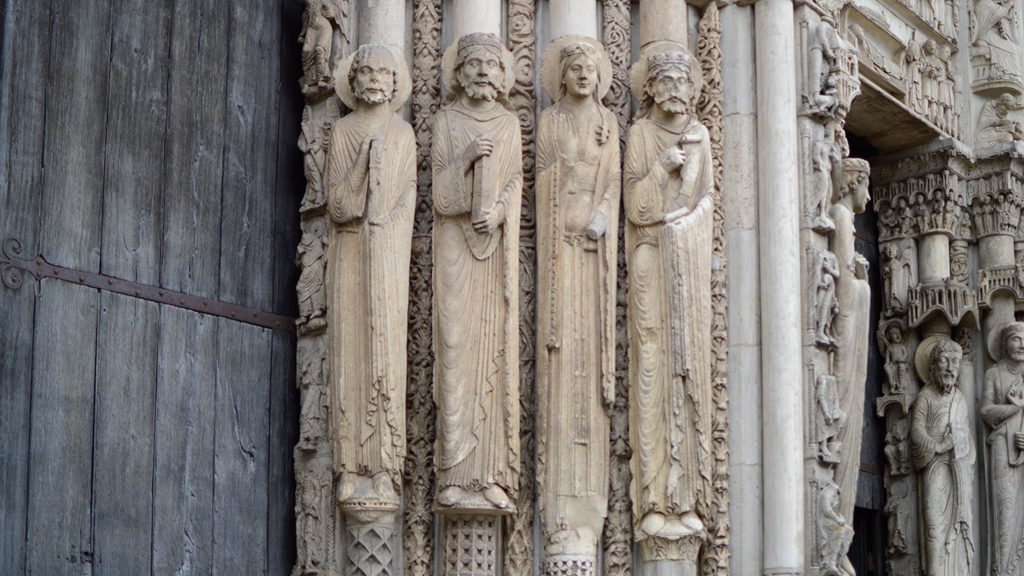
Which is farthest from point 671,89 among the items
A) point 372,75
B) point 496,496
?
point 496,496

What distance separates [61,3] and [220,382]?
1740 mm

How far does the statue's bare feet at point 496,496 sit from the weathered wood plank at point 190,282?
118cm

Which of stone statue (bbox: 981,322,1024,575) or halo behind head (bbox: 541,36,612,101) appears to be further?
stone statue (bbox: 981,322,1024,575)

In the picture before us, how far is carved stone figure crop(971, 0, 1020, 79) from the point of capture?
11.5 m

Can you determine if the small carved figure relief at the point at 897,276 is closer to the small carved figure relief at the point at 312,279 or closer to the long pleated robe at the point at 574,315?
the long pleated robe at the point at 574,315

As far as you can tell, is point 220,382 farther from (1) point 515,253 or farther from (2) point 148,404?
(1) point 515,253

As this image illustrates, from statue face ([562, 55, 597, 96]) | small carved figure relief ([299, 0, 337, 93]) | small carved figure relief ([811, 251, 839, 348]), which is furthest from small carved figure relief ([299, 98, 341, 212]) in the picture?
small carved figure relief ([811, 251, 839, 348])

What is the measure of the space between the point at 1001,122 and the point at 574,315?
15.0 feet

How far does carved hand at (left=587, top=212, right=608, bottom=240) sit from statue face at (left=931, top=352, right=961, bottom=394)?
141 inches

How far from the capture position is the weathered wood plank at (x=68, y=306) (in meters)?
7.19

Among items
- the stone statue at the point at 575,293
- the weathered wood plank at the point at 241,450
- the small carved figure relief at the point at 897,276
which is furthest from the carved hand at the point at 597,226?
the small carved figure relief at the point at 897,276

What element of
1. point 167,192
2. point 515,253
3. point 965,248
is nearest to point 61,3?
point 167,192

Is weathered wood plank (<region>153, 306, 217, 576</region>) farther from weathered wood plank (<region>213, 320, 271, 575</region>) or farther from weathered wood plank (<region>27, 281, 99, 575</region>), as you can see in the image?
weathered wood plank (<region>27, 281, 99, 575</region>)

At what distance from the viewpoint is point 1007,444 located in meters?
11.0
